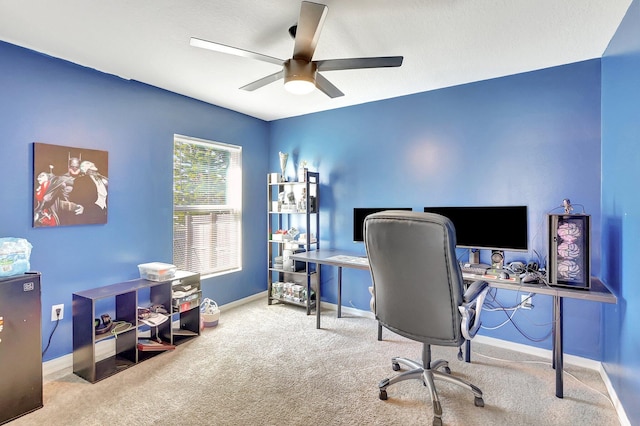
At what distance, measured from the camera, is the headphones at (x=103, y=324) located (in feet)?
8.07

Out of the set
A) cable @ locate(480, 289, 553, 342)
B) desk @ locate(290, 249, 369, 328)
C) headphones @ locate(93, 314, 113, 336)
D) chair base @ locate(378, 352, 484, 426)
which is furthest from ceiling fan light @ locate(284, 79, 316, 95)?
cable @ locate(480, 289, 553, 342)

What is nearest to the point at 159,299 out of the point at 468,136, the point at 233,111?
the point at 233,111

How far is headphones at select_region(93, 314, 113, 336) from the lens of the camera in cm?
246

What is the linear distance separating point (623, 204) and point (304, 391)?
2.38 meters

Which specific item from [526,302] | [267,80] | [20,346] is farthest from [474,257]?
[20,346]

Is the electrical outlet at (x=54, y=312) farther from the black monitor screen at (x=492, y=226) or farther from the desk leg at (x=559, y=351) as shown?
the desk leg at (x=559, y=351)

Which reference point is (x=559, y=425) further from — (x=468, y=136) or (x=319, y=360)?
(x=468, y=136)

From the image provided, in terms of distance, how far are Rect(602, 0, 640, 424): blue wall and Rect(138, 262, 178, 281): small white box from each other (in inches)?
130

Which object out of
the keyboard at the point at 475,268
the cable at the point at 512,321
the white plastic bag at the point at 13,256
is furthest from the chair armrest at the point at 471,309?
the white plastic bag at the point at 13,256

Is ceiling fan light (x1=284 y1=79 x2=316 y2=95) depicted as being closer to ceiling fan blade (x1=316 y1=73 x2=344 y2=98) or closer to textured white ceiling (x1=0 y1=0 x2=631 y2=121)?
ceiling fan blade (x1=316 y1=73 x2=344 y2=98)

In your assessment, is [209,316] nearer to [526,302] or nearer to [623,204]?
[526,302]

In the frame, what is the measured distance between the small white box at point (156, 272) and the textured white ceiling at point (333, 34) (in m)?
1.75

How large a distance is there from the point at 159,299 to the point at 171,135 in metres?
1.68

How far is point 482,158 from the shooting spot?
3.00 meters
